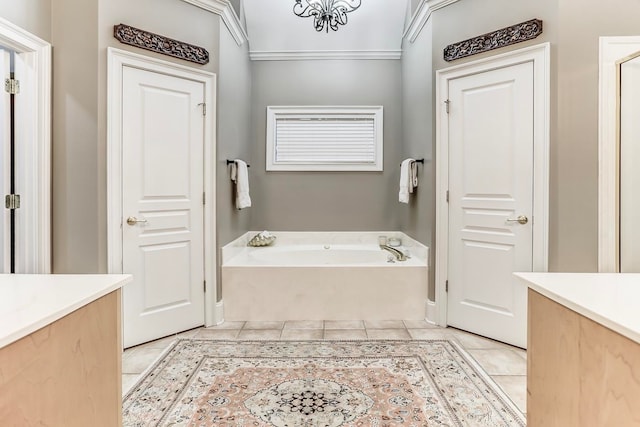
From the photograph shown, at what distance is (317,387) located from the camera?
6.52ft

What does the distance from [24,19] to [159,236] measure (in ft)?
4.96

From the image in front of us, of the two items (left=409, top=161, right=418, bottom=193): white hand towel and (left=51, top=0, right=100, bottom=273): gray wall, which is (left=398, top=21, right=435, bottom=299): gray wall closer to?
(left=409, top=161, right=418, bottom=193): white hand towel

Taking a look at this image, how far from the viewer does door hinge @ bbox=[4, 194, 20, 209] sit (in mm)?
2180

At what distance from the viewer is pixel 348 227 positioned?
4195 mm

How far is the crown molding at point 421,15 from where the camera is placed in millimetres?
2875

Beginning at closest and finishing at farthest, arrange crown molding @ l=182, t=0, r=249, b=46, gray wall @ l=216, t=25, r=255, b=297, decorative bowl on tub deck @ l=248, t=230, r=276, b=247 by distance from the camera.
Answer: crown molding @ l=182, t=0, r=249, b=46 → gray wall @ l=216, t=25, r=255, b=297 → decorative bowl on tub deck @ l=248, t=230, r=276, b=247

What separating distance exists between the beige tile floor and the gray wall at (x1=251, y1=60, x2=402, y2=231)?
4.70 ft

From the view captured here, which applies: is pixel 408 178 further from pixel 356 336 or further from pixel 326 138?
Answer: pixel 356 336

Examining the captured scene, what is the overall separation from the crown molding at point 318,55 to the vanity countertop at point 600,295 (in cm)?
348

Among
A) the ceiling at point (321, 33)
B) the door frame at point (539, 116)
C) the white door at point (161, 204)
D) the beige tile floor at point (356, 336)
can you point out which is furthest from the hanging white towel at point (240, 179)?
the door frame at point (539, 116)

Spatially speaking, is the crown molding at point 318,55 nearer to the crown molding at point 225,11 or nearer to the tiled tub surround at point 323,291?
the crown molding at point 225,11

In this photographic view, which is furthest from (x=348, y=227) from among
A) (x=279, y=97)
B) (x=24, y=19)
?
(x=24, y=19)

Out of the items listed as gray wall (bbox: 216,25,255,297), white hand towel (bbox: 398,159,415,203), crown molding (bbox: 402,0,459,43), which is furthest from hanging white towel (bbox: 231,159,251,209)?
crown molding (bbox: 402,0,459,43)

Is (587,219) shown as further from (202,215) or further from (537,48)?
(202,215)
